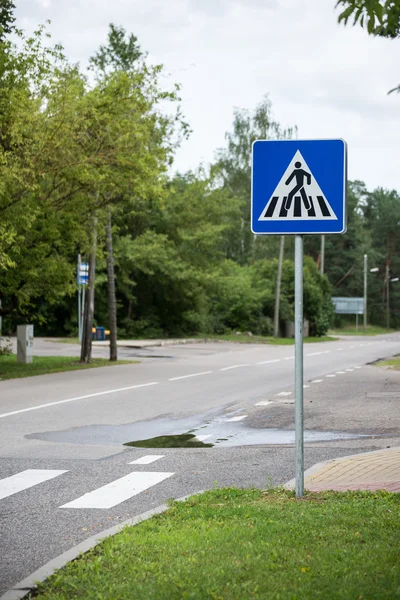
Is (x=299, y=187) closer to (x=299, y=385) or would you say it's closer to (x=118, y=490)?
(x=299, y=385)

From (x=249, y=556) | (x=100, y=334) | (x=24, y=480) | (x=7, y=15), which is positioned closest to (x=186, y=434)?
(x=24, y=480)

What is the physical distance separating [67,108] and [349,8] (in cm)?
1947

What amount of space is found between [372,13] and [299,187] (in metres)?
3.23

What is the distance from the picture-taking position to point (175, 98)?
83.5 feet

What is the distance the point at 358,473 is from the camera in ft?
28.5

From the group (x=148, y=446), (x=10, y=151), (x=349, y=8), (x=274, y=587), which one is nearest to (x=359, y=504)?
(x=274, y=587)

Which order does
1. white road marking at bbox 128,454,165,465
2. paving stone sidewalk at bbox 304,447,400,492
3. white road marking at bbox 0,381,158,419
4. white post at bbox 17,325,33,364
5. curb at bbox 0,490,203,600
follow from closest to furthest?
curb at bbox 0,490,203,600 → paving stone sidewalk at bbox 304,447,400,492 → white road marking at bbox 128,454,165,465 → white road marking at bbox 0,381,158,419 → white post at bbox 17,325,33,364

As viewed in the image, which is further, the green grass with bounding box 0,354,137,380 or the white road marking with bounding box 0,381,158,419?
the green grass with bounding box 0,354,137,380

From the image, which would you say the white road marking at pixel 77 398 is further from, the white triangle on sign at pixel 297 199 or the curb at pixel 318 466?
the white triangle on sign at pixel 297 199

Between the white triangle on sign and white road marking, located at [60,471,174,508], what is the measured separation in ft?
8.48

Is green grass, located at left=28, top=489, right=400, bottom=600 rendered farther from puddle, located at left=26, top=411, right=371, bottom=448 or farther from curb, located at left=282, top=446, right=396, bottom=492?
puddle, located at left=26, top=411, right=371, bottom=448

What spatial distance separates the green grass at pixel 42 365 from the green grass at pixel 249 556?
1699 cm

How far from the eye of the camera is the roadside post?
720cm

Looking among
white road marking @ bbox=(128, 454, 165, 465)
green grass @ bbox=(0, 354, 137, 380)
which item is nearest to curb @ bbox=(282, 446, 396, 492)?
white road marking @ bbox=(128, 454, 165, 465)
